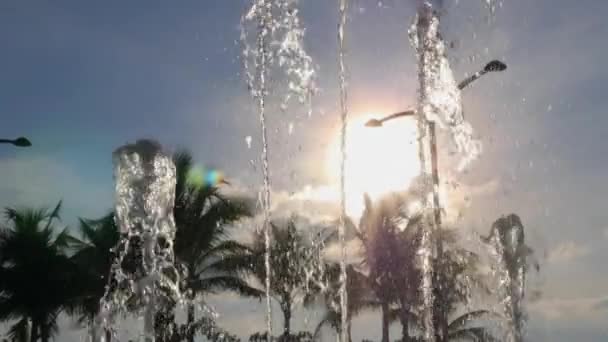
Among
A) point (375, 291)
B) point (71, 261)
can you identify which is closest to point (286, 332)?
point (375, 291)

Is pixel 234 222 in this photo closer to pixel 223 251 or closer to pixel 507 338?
pixel 223 251

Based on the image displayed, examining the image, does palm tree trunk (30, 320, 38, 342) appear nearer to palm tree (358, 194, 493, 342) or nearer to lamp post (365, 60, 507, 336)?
palm tree (358, 194, 493, 342)

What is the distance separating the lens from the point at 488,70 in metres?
18.4

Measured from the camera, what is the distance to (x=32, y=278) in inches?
1163

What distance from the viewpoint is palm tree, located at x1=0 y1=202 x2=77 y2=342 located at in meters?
29.4

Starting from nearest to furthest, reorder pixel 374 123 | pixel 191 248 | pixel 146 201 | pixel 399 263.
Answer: pixel 146 201, pixel 374 123, pixel 191 248, pixel 399 263

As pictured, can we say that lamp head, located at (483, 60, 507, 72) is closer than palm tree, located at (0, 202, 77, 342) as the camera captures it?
Yes

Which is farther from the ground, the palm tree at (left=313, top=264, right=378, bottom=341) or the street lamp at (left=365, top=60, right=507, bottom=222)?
the street lamp at (left=365, top=60, right=507, bottom=222)

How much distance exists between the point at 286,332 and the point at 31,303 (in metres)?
10.9

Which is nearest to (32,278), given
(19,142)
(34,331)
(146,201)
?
(34,331)

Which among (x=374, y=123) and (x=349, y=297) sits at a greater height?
(x=374, y=123)

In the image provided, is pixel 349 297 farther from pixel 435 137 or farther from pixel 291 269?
pixel 435 137

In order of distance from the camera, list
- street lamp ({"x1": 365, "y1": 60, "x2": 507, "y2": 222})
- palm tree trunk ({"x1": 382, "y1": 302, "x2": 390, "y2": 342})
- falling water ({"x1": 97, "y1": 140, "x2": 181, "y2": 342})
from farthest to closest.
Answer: palm tree trunk ({"x1": 382, "y1": 302, "x2": 390, "y2": 342}), street lamp ({"x1": 365, "y1": 60, "x2": 507, "y2": 222}), falling water ({"x1": 97, "y1": 140, "x2": 181, "y2": 342})

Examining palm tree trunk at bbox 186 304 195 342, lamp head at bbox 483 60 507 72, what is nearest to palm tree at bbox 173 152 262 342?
palm tree trunk at bbox 186 304 195 342
